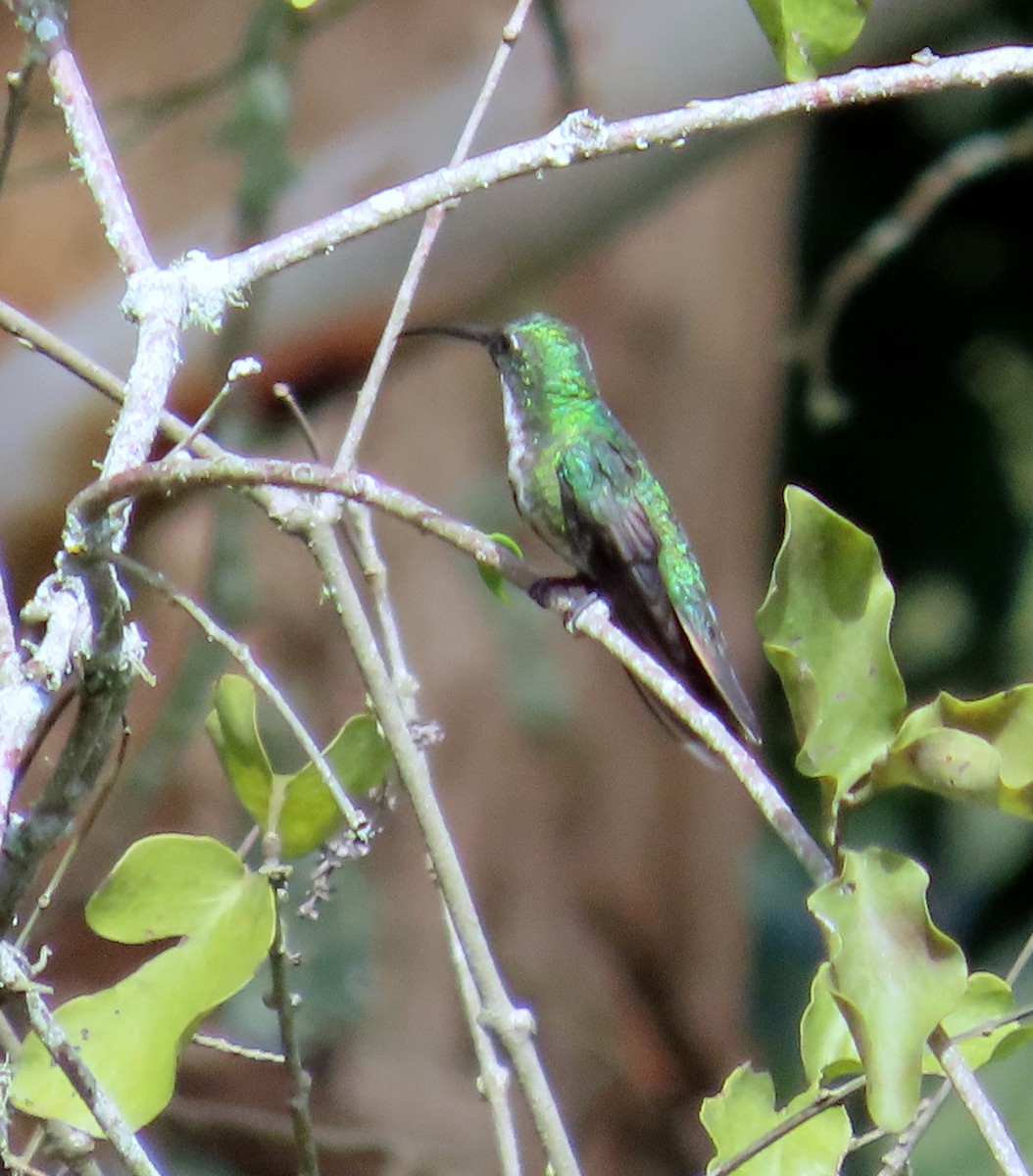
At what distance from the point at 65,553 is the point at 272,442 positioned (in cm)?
126

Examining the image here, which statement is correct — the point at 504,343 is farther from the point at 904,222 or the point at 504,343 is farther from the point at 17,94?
the point at 904,222

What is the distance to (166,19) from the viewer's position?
1.95 meters

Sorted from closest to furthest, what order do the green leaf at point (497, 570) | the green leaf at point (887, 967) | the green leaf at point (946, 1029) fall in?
the green leaf at point (887, 967)
the green leaf at point (946, 1029)
the green leaf at point (497, 570)

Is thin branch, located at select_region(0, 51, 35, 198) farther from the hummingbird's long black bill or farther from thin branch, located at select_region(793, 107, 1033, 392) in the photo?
thin branch, located at select_region(793, 107, 1033, 392)

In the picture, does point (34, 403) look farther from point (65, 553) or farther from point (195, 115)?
point (65, 553)

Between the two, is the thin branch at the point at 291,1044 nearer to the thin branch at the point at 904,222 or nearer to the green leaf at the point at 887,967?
the green leaf at the point at 887,967

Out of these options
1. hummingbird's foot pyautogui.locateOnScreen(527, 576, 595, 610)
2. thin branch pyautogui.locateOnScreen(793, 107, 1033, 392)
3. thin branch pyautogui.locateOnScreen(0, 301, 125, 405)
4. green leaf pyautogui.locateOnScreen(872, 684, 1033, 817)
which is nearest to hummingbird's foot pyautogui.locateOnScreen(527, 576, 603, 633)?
hummingbird's foot pyautogui.locateOnScreen(527, 576, 595, 610)

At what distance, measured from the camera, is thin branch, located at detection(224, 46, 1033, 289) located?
67cm

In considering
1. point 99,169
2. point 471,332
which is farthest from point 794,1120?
point 471,332

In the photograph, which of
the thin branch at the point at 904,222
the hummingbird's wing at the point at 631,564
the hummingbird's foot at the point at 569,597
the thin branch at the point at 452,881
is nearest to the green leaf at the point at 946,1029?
the thin branch at the point at 452,881

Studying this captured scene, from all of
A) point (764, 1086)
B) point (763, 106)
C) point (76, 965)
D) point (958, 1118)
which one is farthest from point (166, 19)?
point (958, 1118)

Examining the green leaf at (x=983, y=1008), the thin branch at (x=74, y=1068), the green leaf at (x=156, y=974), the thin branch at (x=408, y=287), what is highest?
the thin branch at (x=408, y=287)

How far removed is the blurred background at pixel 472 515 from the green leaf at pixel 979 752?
1.16m

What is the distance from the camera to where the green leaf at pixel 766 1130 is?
2.58 ft
